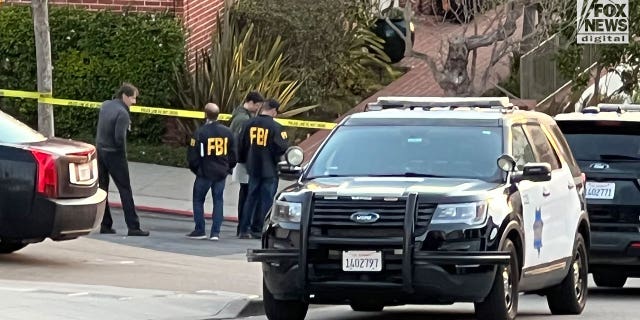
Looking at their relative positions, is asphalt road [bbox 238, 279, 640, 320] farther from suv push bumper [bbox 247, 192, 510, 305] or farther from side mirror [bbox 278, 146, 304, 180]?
suv push bumper [bbox 247, 192, 510, 305]

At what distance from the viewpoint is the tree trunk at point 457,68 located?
2325 centimetres

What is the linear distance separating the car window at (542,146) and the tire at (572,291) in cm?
68

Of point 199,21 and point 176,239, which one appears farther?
point 199,21

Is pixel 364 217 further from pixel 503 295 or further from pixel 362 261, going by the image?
pixel 503 295

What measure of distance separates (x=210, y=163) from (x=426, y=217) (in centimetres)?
756

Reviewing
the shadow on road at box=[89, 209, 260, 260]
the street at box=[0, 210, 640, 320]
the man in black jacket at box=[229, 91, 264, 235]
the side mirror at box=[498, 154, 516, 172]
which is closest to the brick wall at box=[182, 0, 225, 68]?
the shadow on road at box=[89, 209, 260, 260]

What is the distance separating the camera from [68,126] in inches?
1002

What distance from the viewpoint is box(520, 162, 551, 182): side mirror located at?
39.0ft

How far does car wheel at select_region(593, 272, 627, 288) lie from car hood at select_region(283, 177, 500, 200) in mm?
4461

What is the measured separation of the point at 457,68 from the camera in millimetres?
23453

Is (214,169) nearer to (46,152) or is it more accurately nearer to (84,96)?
(46,152)

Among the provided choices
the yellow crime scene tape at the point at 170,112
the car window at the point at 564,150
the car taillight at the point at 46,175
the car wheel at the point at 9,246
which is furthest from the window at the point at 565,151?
the yellow crime scene tape at the point at 170,112

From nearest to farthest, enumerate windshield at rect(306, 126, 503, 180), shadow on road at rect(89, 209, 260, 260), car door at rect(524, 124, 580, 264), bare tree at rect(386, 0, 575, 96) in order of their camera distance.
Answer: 1. windshield at rect(306, 126, 503, 180)
2. car door at rect(524, 124, 580, 264)
3. shadow on road at rect(89, 209, 260, 260)
4. bare tree at rect(386, 0, 575, 96)

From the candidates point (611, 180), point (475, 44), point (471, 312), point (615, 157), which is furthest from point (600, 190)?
point (475, 44)
